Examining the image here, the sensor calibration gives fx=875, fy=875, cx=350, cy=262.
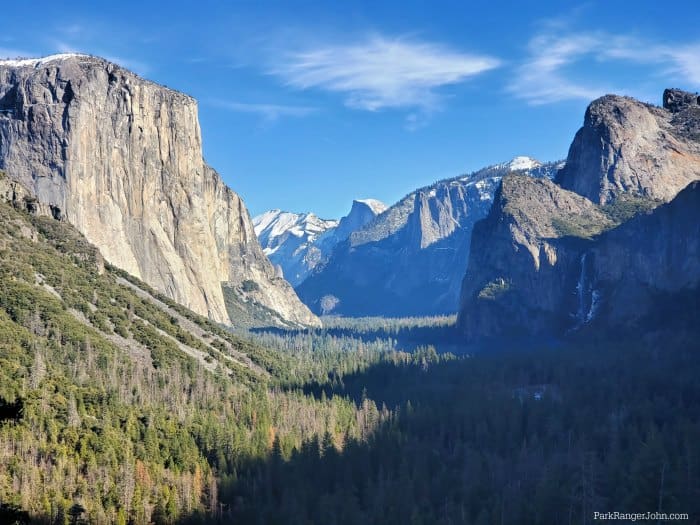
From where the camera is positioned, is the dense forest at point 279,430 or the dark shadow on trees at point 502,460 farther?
the dark shadow on trees at point 502,460

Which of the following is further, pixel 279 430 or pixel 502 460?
pixel 279 430

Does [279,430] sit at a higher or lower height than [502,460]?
higher

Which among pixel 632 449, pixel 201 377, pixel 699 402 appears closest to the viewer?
pixel 632 449

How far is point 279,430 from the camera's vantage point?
138 metres

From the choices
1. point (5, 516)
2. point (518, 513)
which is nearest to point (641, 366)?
point (518, 513)

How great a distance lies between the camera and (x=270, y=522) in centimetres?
9856

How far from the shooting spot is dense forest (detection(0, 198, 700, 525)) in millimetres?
97688

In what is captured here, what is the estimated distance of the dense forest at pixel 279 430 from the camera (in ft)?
320

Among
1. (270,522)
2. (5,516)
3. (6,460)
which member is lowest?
(270,522)

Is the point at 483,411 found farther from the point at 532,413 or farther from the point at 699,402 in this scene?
the point at 699,402

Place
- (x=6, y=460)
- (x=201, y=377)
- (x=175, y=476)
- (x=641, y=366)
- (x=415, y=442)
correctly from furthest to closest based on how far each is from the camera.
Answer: (x=641, y=366)
(x=201, y=377)
(x=415, y=442)
(x=175, y=476)
(x=6, y=460)

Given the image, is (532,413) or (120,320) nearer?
(532,413)

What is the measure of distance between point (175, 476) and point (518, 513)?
4171 cm

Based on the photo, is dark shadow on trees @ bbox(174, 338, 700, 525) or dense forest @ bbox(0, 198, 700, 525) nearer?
dense forest @ bbox(0, 198, 700, 525)
